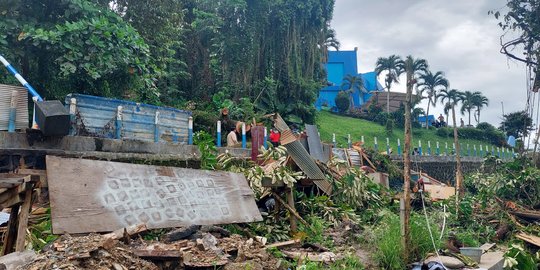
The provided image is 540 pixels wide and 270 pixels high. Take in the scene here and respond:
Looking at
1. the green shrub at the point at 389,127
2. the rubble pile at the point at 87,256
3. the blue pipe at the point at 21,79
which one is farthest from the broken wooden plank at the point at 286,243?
the green shrub at the point at 389,127

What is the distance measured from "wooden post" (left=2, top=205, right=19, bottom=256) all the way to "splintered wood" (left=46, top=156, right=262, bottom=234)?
40cm

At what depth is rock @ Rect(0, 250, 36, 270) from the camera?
4.19m

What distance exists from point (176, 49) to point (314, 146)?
1313cm

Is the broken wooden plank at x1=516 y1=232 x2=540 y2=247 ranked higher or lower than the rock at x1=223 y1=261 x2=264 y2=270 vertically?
lower

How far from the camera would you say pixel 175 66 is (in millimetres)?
21859

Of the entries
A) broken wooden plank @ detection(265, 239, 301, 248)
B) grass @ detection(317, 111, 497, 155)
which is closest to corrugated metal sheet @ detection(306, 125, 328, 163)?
broken wooden plank @ detection(265, 239, 301, 248)

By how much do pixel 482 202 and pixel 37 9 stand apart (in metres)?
13.0

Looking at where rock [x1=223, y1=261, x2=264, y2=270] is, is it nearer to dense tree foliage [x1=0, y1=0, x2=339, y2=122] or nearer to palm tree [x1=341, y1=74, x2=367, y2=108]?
dense tree foliage [x1=0, y1=0, x2=339, y2=122]

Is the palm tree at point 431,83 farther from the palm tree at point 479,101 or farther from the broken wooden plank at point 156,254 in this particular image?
the broken wooden plank at point 156,254

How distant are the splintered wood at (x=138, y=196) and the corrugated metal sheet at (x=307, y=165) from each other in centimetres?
164

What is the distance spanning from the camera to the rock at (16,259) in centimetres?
419

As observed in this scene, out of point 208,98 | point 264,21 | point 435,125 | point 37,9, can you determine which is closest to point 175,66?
point 208,98

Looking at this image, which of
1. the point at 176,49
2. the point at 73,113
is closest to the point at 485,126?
the point at 176,49

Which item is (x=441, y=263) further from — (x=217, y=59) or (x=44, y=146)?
(x=217, y=59)
